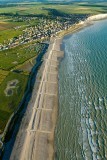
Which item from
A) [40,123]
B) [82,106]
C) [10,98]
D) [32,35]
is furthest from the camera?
[32,35]

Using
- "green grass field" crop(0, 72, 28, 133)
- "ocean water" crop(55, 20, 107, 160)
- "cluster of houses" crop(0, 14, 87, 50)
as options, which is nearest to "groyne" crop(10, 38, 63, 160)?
"ocean water" crop(55, 20, 107, 160)

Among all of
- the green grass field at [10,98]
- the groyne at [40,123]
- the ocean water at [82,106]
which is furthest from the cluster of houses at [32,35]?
the groyne at [40,123]

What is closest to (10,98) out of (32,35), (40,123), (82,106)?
(40,123)

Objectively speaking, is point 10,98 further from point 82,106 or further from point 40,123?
point 82,106

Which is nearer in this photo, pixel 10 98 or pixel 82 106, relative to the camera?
pixel 82 106

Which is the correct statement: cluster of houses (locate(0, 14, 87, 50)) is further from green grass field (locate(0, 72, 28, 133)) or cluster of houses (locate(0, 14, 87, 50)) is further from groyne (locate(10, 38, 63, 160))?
groyne (locate(10, 38, 63, 160))

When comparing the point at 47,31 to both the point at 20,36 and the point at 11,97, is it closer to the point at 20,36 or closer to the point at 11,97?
→ the point at 20,36

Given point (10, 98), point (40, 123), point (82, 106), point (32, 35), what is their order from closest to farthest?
point (40, 123) → point (82, 106) → point (10, 98) → point (32, 35)
